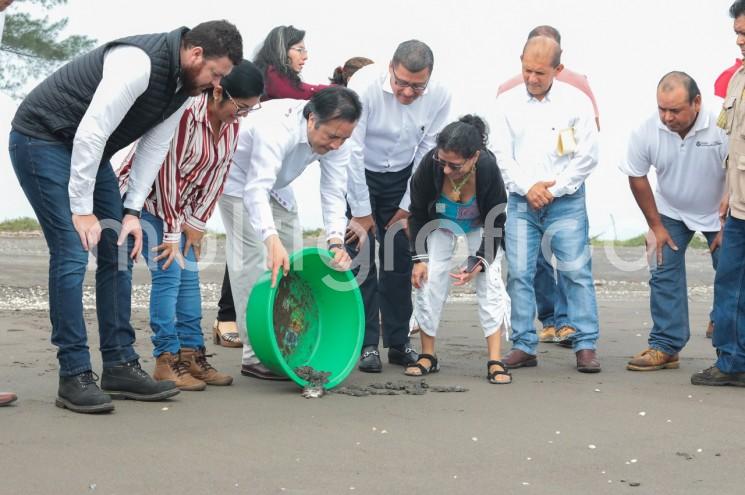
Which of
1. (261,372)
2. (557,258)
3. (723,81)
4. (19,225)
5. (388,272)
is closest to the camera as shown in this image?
(261,372)

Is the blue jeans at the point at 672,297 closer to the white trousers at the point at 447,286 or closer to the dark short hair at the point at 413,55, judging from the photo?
the white trousers at the point at 447,286

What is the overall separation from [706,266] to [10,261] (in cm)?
856

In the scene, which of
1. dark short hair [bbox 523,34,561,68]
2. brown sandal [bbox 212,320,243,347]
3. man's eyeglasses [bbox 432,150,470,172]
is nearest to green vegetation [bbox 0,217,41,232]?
brown sandal [bbox 212,320,243,347]

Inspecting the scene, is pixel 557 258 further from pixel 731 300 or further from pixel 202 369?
pixel 202 369

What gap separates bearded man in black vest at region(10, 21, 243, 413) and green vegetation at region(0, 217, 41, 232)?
42.2ft

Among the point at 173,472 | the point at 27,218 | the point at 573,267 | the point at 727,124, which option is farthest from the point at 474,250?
the point at 27,218

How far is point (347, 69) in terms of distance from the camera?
669 cm

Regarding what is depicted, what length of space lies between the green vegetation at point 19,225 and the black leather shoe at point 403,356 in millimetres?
11946

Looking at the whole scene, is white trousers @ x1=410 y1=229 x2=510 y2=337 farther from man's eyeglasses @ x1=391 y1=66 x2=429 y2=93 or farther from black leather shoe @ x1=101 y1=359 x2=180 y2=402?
black leather shoe @ x1=101 y1=359 x2=180 y2=402

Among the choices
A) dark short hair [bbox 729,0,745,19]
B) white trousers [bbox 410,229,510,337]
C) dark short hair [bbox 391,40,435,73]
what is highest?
dark short hair [bbox 729,0,745,19]

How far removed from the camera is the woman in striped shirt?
15.8 feet

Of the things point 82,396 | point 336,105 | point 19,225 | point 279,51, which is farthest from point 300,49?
point 19,225

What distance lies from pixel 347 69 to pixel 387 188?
1.01 metres

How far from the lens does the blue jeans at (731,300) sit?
5.48m
